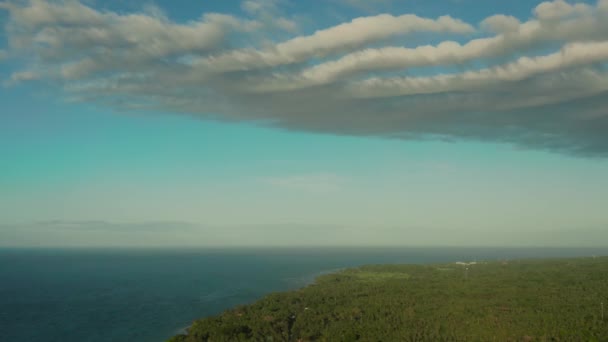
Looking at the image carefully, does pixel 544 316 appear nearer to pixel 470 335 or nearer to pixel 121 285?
pixel 470 335

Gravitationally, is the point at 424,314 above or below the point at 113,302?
above

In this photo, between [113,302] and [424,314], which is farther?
[113,302]

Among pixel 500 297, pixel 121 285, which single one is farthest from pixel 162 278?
pixel 500 297

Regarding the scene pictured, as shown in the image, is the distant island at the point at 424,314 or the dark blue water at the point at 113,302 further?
the dark blue water at the point at 113,302

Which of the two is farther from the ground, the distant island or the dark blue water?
the distant island

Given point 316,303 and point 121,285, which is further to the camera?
point 121,285

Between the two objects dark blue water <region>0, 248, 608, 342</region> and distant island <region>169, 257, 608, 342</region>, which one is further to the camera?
dark blue water <region>0, 248, 608, 342</region>

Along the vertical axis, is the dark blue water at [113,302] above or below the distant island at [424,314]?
below

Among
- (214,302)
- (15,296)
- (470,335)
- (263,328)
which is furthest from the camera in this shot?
(15,296)
